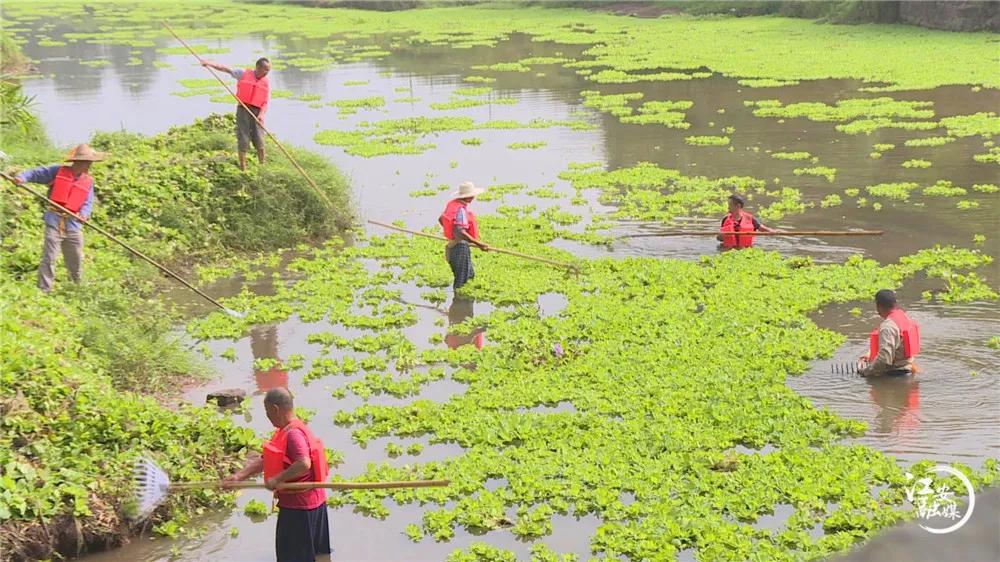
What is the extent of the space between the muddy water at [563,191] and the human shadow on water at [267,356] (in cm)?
3

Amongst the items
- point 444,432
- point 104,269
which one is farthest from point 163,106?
point 444,432

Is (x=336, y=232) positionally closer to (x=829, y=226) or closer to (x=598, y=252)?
(x=598, y=252)

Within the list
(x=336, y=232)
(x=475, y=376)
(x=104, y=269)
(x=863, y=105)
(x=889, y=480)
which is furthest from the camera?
(x=863, y=105)

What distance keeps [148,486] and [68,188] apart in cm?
605

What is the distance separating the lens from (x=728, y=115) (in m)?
27.8

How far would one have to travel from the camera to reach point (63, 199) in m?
12.5

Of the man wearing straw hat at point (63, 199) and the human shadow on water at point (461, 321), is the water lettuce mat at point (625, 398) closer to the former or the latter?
the human shadow on water at point (461, 321)

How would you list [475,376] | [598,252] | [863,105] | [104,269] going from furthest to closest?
[863,105]
[598,252]
[104,269]
[475,376]

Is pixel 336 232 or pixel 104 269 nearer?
pixel 104 269

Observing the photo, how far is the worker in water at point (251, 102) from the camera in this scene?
16.9m

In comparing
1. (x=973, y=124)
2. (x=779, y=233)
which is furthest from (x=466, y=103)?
(x=779, y=233)

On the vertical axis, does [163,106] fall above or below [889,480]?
above

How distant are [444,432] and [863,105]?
838 inches

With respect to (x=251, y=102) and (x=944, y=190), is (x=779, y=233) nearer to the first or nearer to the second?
(x=944, y=190)
